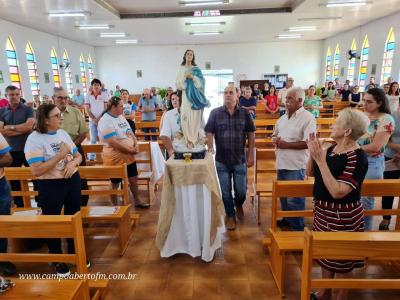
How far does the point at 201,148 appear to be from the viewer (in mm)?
2732

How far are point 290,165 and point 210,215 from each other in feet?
3.13

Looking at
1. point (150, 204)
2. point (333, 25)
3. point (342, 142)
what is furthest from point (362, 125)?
point (333, 25)

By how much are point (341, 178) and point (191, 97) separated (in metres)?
1.40

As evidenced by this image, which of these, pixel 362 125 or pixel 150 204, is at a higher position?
pixel 362 125

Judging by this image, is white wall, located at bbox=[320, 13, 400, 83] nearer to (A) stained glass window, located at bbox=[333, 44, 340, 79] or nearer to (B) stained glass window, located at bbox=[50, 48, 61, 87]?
(A) stained glass window, located at bbox=[333, 44, 340, 79]

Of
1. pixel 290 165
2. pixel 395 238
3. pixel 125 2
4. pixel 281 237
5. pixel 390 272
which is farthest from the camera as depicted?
pixel 125 2

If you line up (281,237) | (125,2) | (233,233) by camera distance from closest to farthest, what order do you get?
(281,237), (233,233), (125,2)

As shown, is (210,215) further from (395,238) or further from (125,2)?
(125,2)

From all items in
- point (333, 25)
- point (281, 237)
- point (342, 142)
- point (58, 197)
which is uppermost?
point (333, 25)

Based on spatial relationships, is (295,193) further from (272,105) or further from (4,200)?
(272,105)

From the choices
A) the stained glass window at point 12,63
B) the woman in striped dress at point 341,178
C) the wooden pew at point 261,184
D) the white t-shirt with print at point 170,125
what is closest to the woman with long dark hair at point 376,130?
the woman in striped dress at point 341,178

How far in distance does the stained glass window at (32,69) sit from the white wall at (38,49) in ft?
0.56

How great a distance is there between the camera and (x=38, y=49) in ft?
38.0

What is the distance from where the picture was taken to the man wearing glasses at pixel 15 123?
11.5 feet
